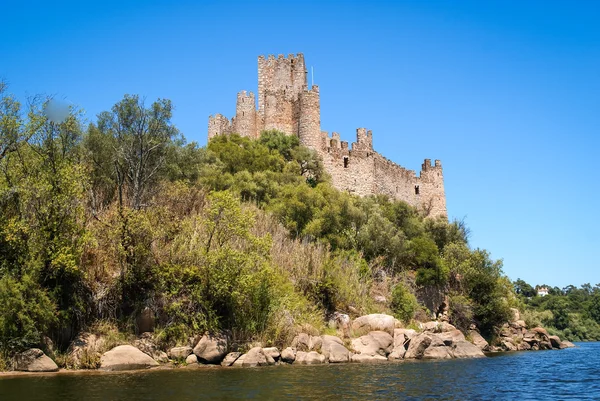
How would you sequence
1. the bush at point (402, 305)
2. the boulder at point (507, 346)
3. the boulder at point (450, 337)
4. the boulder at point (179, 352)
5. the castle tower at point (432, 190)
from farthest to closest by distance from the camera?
the castle tower at point (432, 190), the boulder at point (507, 346), the bush at point (402, 305), the boulder at point (450, 337), the boulder at point (179, 352)

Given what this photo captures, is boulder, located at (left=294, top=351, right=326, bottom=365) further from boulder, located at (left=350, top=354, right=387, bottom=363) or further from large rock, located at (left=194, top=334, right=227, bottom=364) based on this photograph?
large rock, located at (left=194, top=334, right=227, bottom=364)

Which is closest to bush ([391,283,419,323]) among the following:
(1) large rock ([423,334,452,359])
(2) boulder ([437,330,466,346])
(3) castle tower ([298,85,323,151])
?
(2) boulder ([437,330,466,346])

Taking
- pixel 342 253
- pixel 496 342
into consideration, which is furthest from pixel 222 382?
pixel 496 342

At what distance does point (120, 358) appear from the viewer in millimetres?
20000

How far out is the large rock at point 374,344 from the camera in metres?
26.5

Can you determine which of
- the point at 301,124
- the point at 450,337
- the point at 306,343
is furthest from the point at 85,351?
the point at 301,124

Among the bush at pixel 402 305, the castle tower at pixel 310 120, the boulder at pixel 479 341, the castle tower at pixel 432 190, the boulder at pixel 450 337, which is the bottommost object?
the boulder at pixel 479 341

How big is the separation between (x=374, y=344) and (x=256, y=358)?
7.07 metres

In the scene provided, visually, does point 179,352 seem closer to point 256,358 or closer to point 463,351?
point 256,358

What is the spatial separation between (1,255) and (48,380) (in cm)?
621

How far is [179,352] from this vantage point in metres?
21.6

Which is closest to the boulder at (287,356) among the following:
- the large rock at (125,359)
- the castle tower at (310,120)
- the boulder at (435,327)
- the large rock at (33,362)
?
the large rock at (125,359)

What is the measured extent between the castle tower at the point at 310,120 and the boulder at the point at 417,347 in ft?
75.4

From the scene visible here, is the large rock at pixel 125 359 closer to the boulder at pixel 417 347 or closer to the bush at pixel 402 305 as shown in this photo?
the boulder at pixel 417 347
